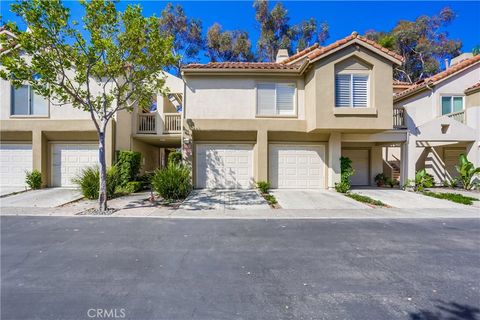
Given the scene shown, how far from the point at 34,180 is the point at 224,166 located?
9.83m

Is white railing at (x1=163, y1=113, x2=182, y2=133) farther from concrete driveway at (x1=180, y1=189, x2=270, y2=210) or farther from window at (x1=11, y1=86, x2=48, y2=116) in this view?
window at (x1=11, y1=86, x2=48, y2=116)

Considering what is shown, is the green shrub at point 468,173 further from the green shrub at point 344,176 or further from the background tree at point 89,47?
the background tree at point 89,47

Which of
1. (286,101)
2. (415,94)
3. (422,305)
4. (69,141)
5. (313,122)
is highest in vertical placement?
(415,94)

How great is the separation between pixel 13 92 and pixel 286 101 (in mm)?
14641

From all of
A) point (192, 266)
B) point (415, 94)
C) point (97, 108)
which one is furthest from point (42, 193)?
point (415, 94)

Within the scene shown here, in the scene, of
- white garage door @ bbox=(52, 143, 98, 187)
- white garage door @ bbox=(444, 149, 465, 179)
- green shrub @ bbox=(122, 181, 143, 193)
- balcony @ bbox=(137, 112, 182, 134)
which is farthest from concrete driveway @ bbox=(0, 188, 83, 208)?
white garage door @ bbox=(444, 149, 465, 179)

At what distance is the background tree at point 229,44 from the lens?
26156mm

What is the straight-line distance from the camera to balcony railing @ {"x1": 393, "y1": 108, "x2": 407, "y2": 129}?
1314 cm

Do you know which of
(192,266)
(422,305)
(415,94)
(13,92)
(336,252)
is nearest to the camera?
(422,305)

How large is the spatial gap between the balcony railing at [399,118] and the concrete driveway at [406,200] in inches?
143

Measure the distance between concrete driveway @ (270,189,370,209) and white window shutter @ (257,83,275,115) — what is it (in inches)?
170

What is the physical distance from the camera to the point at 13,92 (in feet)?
41.3

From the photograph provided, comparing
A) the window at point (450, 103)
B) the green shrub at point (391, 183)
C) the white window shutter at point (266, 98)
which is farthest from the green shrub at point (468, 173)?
the white window shutter at point (266, 98)

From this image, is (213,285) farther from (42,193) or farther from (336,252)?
(42,193)
